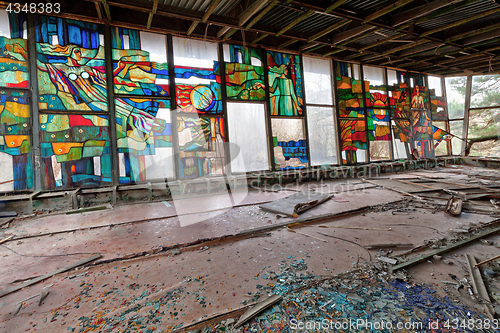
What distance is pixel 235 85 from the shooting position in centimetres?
788

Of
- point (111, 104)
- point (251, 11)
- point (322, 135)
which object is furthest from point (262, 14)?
point (322, 135)

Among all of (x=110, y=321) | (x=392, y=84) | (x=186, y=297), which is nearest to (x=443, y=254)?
(x=186, y=297)

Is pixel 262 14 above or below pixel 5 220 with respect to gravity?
above

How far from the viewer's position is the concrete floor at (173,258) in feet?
6.53

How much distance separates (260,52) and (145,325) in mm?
8301

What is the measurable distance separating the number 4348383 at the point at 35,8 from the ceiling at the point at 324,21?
180 mm

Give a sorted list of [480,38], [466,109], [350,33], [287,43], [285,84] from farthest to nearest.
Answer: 1. [466,109]
2. [285,84]
3. [480,38]
4. [287,43]
5. [350,33]

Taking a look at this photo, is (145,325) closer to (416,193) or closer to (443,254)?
(443,254)

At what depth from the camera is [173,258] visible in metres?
2.96

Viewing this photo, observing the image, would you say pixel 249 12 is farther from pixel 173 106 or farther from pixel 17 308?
pixel 17 308

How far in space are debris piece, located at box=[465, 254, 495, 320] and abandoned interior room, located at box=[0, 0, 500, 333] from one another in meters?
0.03

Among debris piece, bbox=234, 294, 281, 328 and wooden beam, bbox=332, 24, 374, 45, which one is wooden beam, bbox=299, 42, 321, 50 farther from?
debris piece, bbox=234, 294, 281, 328

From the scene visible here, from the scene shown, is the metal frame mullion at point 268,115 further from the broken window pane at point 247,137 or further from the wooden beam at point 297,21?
the wooden beam at point 297,21

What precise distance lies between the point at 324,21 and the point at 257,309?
7.81m
